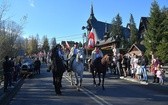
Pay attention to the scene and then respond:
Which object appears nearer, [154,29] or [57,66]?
[57,66]

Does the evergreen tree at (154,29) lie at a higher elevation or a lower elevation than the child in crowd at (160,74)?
higher

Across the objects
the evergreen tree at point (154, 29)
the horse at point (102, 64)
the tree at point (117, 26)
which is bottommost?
the horse at point (102, 64)

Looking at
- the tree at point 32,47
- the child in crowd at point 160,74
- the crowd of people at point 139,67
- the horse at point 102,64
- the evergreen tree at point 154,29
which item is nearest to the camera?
the horse at point 102,64

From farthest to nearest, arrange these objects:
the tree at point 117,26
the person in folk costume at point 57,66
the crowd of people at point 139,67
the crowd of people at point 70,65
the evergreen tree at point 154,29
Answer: the tree at point 117,26 < the evergreen tree at point 154,29 < the crowd of people at point 139,67 < the crowd of people at point 70,65 < the person in folk costume at point 57,66

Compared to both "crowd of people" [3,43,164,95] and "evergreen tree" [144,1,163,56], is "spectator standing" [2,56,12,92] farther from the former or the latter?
"evergreen tree" [144,1,163,56]

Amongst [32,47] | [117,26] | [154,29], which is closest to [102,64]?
[154,29]

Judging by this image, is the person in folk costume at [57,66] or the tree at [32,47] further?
the tree at [32,47]

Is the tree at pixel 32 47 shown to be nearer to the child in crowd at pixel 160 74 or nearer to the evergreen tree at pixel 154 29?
the evergreen tree at pixel 154 29

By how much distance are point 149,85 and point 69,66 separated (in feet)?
17.9

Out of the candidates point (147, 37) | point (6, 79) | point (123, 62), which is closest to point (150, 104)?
point (6, 79)

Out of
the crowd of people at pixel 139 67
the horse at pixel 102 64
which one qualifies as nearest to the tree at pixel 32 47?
the crowd of people at pixel 139 67

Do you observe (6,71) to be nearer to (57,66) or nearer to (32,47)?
(57,66)

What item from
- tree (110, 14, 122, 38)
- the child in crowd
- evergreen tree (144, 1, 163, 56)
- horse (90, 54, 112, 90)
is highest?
tree (110, 14, 122, 38)

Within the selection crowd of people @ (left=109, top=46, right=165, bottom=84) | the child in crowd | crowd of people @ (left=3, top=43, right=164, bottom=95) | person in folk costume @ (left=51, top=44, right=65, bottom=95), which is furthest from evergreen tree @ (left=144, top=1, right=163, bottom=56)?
person in folk costume @ (left=51, top=44, right=65, bottom=95)
